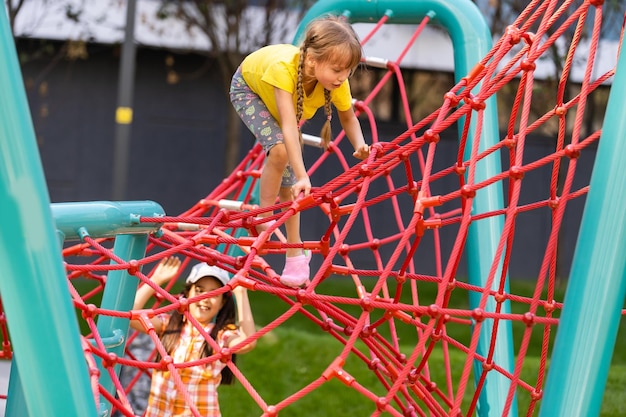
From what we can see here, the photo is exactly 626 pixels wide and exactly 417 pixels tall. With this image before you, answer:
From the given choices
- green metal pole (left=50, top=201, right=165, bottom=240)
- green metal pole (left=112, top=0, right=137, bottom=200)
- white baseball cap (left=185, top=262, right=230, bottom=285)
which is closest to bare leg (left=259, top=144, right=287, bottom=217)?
green metal pole (left=50, top=201, right=165, bottom=240)

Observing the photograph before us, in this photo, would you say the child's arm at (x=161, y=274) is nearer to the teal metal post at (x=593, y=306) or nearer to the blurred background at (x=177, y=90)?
the teal metal post at (x=593, y=306)

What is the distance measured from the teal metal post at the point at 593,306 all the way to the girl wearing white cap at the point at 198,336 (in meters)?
1.50

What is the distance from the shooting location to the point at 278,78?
2.62 m

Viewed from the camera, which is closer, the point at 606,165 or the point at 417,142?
the point at 606,165

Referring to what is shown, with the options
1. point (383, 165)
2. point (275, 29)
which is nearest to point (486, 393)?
point (383, 165)

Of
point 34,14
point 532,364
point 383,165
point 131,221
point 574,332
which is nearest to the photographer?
point 574,332

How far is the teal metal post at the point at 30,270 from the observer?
1523 mm

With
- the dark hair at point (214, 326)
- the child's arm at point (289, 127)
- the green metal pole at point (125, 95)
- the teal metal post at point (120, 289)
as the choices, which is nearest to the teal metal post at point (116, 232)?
the teal metal post at point (120, 289)

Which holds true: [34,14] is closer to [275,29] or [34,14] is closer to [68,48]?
[68,48]

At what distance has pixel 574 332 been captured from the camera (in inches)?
68.9

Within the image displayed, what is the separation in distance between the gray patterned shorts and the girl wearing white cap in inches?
24.6

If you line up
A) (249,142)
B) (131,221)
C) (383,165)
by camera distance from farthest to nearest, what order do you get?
(249,142)
(383,165)
(131,221)

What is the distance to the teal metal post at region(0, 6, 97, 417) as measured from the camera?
152cm

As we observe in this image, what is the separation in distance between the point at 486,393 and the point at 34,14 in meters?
6.41
